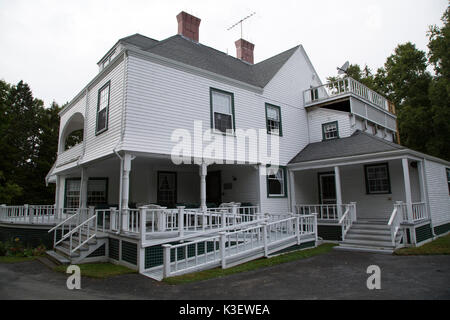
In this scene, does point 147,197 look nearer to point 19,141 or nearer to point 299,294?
point 299,294

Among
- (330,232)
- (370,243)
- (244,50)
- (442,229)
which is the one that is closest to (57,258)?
(330,232)

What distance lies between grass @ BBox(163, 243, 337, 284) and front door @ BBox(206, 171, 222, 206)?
19.0 ft

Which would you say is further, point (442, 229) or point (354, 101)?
point (354, 101)

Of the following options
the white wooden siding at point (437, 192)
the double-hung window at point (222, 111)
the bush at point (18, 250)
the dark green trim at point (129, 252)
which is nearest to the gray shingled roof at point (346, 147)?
the white wooden siding at point (437, 192)

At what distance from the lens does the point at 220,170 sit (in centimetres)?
1536

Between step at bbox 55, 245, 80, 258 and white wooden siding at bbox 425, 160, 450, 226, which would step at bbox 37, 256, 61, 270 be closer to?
step at bbox 55, 245, 80, 258

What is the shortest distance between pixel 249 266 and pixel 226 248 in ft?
4.88

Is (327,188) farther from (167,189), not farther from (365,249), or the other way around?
(167,189)

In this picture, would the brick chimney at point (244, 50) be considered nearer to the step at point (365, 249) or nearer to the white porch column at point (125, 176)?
the white porch column at point (125, 176)

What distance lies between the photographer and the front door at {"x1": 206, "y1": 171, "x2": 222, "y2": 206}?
15.3 meters

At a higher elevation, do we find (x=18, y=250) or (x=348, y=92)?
(x=348, y=92)

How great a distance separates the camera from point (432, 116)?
968 inches

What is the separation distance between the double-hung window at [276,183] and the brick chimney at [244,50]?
9636 mm
